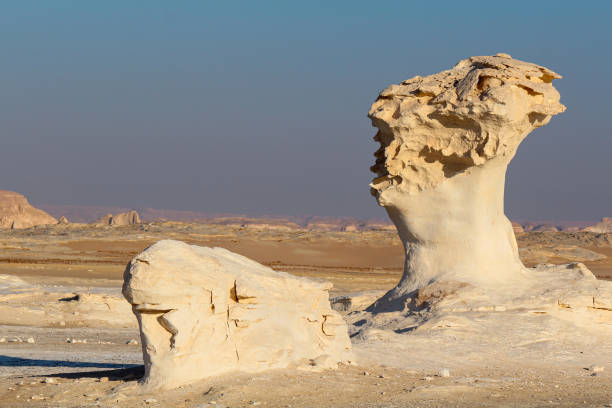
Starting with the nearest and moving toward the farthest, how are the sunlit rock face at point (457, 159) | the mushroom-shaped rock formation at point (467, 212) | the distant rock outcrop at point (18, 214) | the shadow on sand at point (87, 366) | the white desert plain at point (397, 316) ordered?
the white desert plain at point (397, 316) < the shadow on sand at point (87, 366) < the mushroom-shaped rock formation at point (467, 212) < the sunlit rock face at point (457, 159) < the distant rock outcrop at point (18, 214)

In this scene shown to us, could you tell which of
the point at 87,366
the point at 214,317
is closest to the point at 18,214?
the point at 87,366

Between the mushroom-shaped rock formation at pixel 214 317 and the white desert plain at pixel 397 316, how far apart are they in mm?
14

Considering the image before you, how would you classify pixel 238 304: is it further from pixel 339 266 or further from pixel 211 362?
pixel 339 266

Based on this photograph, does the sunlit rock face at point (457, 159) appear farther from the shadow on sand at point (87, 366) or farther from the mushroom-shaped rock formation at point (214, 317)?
the shadow on sand at point (87, 366)

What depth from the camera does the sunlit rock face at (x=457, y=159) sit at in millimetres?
12047

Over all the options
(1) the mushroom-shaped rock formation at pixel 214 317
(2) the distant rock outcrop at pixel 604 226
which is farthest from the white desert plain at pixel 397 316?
(2) the distant rock outcrop at pixel 604 226

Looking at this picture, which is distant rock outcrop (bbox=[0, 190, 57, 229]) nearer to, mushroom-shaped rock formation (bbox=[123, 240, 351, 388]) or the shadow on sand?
the shadow on sand

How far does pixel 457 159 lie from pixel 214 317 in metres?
5.70

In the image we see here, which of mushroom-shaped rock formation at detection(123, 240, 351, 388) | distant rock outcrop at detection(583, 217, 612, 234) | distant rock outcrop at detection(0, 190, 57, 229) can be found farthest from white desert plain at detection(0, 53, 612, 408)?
distant rock outcrop at detection(583, 217, 612, 234)

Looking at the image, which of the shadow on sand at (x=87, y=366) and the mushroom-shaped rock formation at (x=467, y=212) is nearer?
the shadow on sand at (x=87, y=366)

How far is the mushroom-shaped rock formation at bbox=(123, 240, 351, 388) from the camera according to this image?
770cm

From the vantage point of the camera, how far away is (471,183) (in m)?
12.6

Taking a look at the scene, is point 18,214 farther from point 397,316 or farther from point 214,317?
point 214,317

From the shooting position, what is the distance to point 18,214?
292 ft
